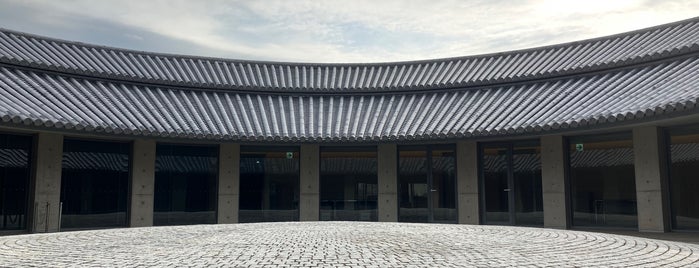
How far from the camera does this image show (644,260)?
9.68m

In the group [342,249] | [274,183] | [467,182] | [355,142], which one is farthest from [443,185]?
[342,249]

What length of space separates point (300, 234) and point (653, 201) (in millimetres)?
10001

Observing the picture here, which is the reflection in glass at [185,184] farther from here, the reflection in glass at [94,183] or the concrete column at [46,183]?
the concrete column at [46,183]

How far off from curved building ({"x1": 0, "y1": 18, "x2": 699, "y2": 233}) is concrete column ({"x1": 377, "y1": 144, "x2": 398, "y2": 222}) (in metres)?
0.05

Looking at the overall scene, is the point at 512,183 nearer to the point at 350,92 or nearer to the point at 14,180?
the point at 350,92

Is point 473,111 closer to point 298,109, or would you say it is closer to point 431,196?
point 431,196

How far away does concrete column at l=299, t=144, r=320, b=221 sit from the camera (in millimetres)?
21438

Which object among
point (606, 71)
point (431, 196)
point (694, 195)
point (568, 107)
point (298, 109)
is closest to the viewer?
point (694, 195)

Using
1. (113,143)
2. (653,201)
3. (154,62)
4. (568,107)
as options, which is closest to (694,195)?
(653,201)

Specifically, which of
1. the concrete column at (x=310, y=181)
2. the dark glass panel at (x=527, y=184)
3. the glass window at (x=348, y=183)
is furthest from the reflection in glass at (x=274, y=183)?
the dark glass panel at (x=527, y=184)

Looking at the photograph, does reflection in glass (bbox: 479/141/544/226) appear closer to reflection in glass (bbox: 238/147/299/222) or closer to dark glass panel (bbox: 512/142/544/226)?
dark glass panel (bbox: 512/142/544/226)

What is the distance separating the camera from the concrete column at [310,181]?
2144 centimetres

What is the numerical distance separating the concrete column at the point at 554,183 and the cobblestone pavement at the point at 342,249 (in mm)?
4059

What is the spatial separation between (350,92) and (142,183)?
884 centimetres
